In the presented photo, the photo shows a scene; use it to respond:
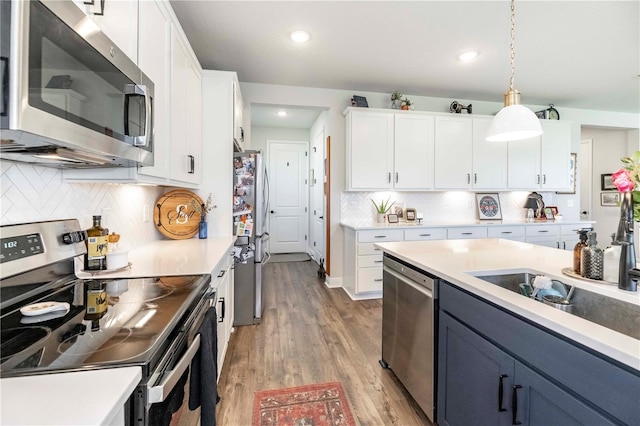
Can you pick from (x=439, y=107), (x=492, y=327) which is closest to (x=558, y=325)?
(x=492, y=327)

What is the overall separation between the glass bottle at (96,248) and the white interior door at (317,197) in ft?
11.4

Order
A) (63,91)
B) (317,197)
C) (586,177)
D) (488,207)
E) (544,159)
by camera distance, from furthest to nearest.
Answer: (586,177)
(317,197)
(488,207)
(544,159)
(63,91)

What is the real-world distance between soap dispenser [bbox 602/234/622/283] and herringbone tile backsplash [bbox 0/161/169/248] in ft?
7.48

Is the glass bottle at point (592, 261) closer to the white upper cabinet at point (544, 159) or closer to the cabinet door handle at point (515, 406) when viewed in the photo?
the cabinet door handle at point (515, 406)

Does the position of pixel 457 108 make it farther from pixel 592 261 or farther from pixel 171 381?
pixel 171 381

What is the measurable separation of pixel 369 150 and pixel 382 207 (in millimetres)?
796

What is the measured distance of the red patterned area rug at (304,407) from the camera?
66.1 inches

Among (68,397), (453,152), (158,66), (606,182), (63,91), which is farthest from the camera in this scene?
(606,182)

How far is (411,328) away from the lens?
5.79ft

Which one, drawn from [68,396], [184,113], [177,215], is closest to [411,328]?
[68,396]

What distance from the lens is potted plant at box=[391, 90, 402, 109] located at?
396cm

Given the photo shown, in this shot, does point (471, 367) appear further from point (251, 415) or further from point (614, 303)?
point (251, 415)

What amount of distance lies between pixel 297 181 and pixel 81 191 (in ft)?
16.5

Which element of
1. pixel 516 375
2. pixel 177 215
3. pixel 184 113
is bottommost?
pixel 516 375
